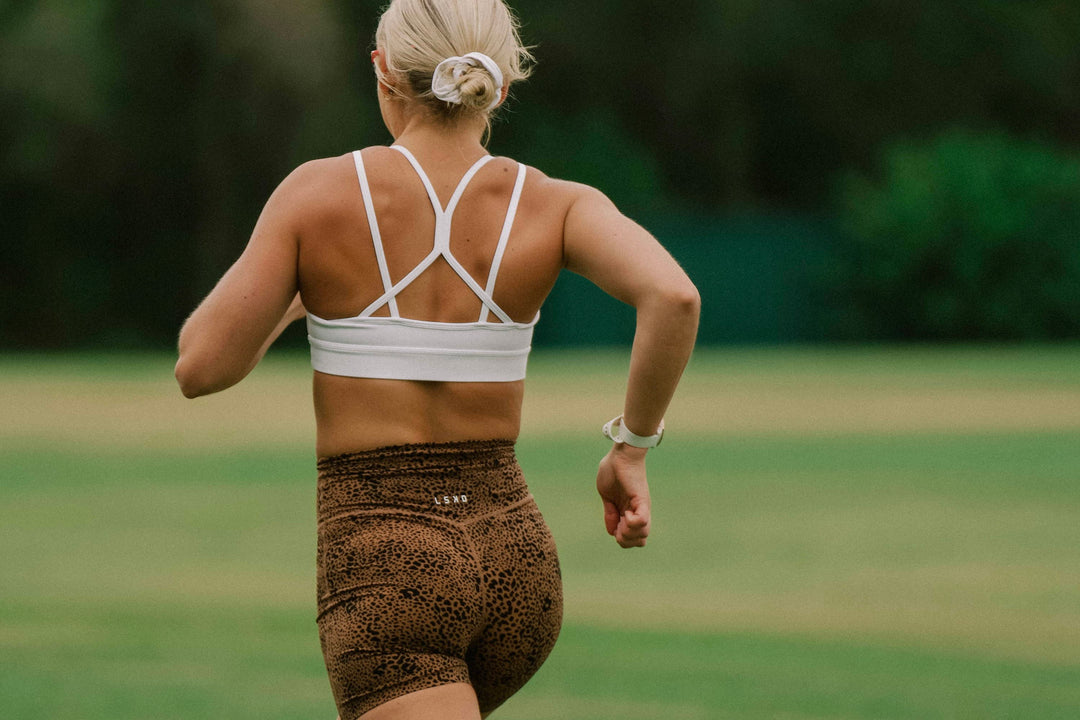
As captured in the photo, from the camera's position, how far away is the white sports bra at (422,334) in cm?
305

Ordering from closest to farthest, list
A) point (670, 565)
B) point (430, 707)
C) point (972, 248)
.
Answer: point (430, 707), point (670, 565), point (972, 248)

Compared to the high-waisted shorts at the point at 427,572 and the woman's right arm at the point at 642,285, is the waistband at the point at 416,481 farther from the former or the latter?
the woman's right arm at the point at 642,285

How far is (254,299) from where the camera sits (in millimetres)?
3010

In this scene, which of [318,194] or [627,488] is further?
[627,488]

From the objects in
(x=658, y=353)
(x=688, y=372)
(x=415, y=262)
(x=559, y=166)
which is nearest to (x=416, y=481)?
(x=415, y=262)

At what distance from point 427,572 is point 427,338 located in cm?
41

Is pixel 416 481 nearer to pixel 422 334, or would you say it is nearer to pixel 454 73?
pixel 422 334

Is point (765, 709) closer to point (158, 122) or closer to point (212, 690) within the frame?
point (212, 690)

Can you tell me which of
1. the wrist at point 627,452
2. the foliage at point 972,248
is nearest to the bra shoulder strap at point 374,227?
the wrist at point 627,452

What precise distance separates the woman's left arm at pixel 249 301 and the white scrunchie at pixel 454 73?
294 mm

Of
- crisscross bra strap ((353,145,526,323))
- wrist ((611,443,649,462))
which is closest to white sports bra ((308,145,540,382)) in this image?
crisscross bra strap ((353,145,526,323))

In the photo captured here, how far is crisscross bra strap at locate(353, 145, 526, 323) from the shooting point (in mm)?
3031

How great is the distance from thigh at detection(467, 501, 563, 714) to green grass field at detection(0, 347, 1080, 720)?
10.5 ft

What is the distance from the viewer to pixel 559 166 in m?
40.0
